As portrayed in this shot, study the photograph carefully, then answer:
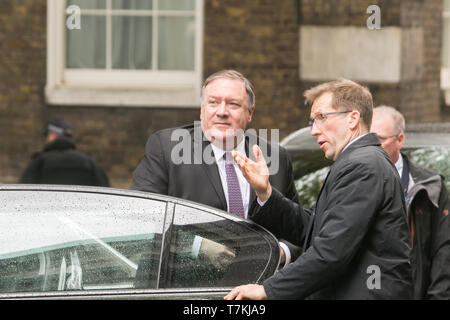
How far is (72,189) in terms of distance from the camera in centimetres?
353

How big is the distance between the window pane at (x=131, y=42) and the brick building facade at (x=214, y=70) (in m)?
0.62

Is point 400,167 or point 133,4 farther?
point 133,4

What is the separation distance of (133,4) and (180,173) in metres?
6.61

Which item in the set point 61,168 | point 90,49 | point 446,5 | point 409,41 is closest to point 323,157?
point 61,168

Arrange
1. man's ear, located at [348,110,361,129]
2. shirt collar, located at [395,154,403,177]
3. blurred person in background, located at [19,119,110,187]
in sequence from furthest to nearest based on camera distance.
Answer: blurred person in background, located at [19,119,110,187]
shirt collar, located at [395,154,403,177]
man's ear, located at [348,110,361,129]

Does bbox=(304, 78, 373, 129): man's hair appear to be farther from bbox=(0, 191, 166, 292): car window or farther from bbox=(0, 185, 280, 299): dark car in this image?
bbox=(0, 191, 166, 292): car window

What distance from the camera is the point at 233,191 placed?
4.01 m

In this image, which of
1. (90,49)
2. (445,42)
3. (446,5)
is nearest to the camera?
(90,49)

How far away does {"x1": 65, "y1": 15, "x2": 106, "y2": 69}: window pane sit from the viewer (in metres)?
10.3

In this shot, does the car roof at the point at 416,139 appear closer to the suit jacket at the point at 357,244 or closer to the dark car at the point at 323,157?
the dark car at the point at 323,157

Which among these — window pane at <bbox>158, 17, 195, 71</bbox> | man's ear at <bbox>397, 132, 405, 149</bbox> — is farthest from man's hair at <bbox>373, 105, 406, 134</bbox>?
window pane at <bbox>158, 17, 195, 71</bbox>

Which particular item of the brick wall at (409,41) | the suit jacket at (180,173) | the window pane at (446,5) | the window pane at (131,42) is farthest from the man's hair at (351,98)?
the window pane at (446,5)

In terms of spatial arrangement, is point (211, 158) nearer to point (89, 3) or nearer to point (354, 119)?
point (354, 119)

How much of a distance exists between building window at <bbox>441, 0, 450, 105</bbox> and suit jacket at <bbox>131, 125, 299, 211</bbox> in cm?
700
